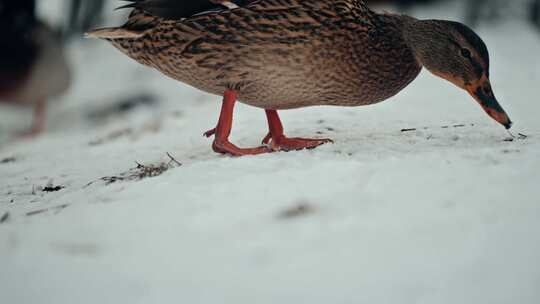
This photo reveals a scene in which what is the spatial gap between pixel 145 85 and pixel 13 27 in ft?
6.80

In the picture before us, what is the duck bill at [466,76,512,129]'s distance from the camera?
3.13m

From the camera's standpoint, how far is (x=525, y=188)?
2.27 metres

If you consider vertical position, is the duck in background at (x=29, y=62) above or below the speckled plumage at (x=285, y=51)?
below

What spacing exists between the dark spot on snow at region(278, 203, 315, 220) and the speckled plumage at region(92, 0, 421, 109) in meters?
1.16

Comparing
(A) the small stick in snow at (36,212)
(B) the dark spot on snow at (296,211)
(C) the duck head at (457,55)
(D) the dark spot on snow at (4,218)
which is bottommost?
Answer: (D) the dark spot on snow at (4,218)

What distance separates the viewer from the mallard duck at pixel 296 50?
122 inches

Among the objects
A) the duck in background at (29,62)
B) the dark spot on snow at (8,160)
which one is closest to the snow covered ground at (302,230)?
the dark spot on snow at (8,160)

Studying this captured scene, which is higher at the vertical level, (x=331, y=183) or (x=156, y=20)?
(x=156, y=20)

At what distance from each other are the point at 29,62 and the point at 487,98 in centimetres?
692

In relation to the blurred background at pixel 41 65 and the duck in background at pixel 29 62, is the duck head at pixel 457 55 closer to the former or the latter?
the blurred background at pixel 41 65

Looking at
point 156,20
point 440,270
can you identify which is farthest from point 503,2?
point 440,270

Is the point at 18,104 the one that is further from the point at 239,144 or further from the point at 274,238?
the point at 274,238

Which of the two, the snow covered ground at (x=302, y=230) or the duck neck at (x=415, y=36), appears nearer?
the snow covered ground at (x=302, y=230)

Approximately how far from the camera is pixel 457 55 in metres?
3.24
